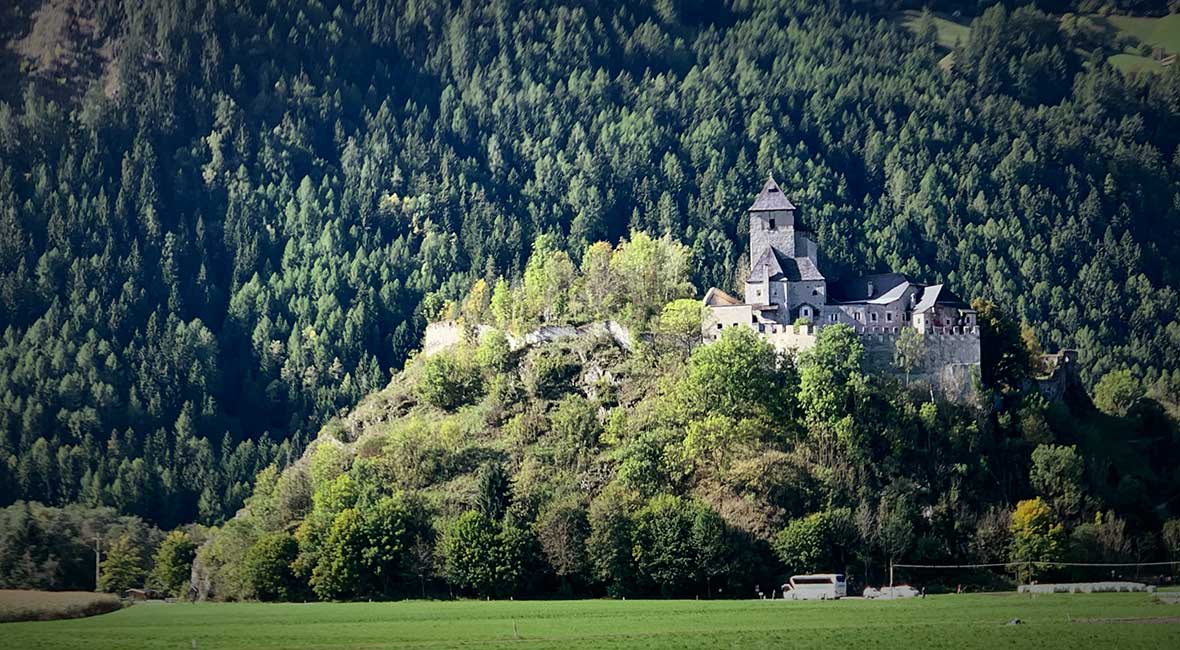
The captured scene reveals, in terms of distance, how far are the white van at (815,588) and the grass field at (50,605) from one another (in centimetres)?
3983

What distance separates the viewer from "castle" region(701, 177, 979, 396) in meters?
130

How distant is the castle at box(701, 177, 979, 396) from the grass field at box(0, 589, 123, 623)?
139 ft

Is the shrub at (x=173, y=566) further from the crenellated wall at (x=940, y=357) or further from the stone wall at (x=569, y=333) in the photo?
the crenellated wall at (x=940, y=357)

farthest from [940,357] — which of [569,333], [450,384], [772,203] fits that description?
[450,384]

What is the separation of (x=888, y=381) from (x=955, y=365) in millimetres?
4563

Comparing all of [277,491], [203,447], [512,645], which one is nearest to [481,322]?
[277,491]

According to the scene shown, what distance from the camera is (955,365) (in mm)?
130375

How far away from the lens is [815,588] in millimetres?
117000

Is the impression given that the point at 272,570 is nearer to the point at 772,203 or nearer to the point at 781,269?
the point at 781,269

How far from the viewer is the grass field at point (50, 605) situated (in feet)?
367

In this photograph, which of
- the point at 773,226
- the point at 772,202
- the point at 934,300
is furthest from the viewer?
the point at 772,202

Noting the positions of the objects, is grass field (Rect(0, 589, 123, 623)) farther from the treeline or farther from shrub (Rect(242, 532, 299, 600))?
the treeline

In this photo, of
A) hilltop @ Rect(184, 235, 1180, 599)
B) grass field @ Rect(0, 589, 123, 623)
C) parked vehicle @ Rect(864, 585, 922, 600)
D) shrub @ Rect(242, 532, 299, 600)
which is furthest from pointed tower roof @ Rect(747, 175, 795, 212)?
grass field @ Rect(0, 589, 123, 623)

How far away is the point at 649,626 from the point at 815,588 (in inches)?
894
